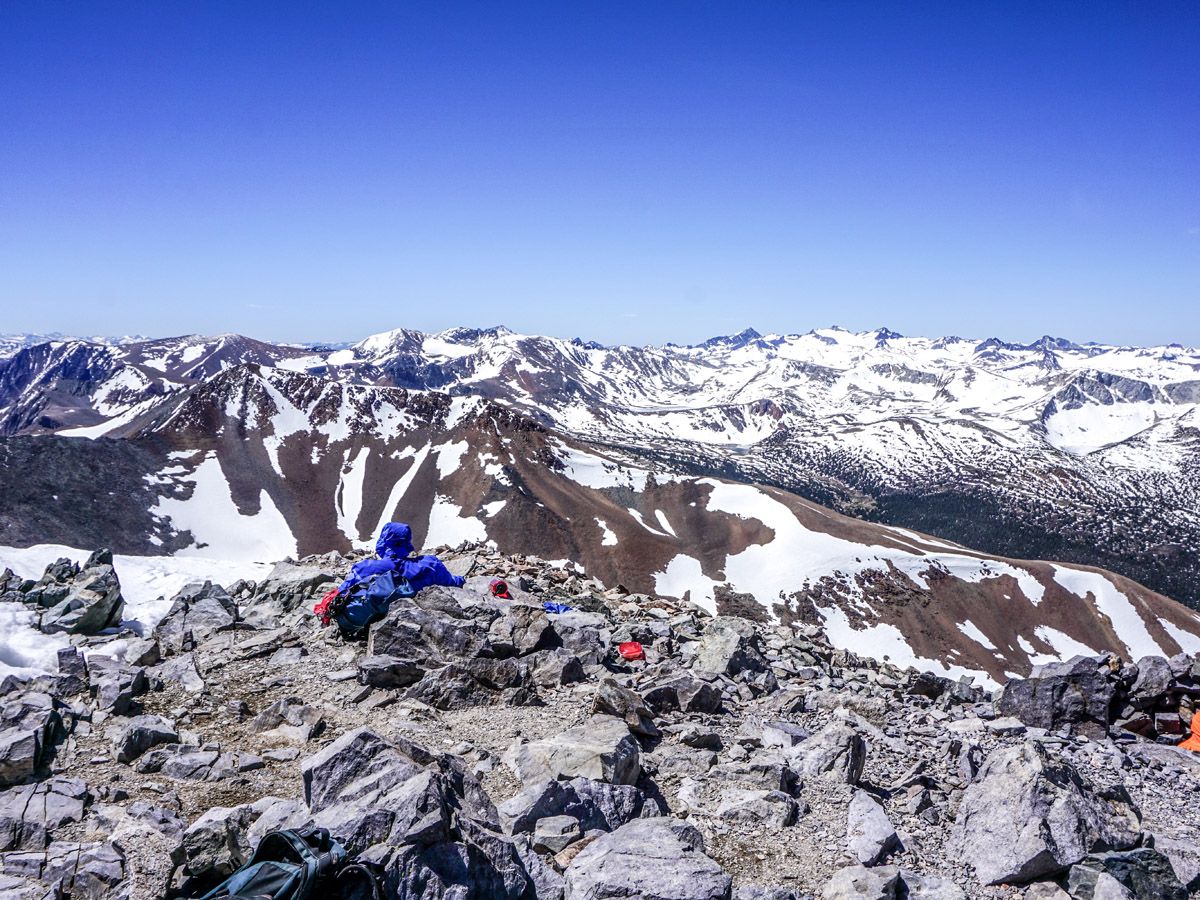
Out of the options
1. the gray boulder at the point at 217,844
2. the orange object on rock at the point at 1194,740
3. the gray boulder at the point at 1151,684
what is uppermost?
the gray boulder at the point at 217,844

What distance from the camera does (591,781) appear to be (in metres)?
9.37

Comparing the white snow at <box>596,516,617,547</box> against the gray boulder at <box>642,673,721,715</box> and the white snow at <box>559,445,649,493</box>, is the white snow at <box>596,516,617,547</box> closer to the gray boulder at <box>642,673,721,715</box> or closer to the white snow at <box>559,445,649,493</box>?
the white snow at <box>559,445,649,493</box>

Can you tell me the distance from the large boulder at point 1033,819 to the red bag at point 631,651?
857 cm

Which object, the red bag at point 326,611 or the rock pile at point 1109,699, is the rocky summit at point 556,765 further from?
the red bag at point 326,611

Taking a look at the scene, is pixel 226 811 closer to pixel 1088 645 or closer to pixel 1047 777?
pixel 1047 777

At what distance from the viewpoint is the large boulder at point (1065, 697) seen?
52.7ft

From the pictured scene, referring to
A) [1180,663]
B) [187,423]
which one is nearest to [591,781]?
[1180,663]

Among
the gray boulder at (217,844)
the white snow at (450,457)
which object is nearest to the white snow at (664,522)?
the white snow at (450,457)

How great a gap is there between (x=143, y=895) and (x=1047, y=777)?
12437mm

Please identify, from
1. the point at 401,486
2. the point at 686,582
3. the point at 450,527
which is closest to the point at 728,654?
the point at 686,582

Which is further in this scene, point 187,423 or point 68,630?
point 187,423

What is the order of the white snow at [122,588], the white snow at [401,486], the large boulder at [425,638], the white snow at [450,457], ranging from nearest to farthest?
1. the large boulder at [425,638]
2. the white snow at [122,588]
3. the white snow at [401,486]
4. the white snow at [450,457]

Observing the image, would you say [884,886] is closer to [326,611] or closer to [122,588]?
[326,611]

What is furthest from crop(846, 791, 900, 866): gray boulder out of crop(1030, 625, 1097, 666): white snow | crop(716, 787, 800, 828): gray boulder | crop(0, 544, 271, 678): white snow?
crop(1030, 625, 1097, 666): white snow
